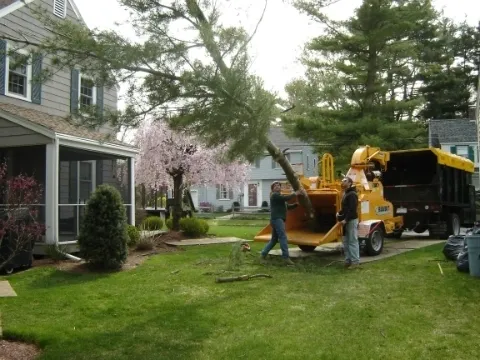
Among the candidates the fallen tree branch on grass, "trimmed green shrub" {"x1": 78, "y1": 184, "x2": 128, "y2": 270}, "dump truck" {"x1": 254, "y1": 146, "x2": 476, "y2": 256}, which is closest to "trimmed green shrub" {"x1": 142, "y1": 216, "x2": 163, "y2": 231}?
"dump truck" {"x1": 254, "y1": 146, "x2": 476, "y2": 256}

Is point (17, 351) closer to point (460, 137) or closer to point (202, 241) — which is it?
point (202, 241)

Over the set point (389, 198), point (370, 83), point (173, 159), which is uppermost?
point (370, 83)

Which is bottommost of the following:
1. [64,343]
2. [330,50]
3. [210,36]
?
[64,343]

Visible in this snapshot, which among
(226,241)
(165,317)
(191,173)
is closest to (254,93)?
(165,317)

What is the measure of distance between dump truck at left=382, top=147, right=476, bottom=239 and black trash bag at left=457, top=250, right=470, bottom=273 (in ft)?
17.5

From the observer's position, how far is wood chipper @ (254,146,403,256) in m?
11.0

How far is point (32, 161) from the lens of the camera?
14.4m

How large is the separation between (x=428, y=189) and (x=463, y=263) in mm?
6149

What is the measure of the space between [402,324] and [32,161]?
11.9 meters

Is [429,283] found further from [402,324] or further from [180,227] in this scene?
[180,227]

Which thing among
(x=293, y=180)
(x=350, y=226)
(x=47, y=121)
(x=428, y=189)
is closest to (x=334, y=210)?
(x=293, y=180)

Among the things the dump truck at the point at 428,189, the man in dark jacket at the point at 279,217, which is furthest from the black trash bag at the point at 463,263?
the dump truck at the point at 428,189

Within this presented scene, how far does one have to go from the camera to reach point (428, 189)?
47.4 feet

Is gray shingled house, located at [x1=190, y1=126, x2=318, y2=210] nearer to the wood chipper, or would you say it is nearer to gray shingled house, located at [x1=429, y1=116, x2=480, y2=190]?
→ gray shingled house, located at [x1=429, y1=116, x2=480, y2=190]
